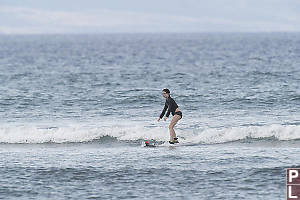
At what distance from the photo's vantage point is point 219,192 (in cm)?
1645

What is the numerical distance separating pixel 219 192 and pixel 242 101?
18.3 m

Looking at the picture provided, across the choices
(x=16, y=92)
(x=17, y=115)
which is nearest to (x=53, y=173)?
(x=17, y=115)

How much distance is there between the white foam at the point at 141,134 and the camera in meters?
24.4
